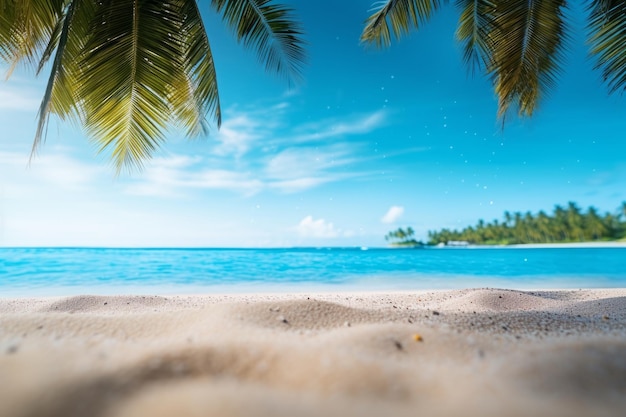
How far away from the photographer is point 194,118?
5.18m

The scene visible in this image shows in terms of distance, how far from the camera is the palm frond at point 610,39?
4141mm

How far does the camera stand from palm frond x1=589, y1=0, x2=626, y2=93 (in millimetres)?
4141

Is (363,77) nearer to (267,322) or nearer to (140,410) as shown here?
(267,322)

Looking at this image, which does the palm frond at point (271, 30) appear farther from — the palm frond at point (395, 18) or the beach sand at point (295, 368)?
the beach sand at point (295, 368)

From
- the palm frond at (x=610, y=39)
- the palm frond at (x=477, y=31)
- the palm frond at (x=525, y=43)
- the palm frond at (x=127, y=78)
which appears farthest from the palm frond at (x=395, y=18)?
the palm frond at (x=127, y=78)

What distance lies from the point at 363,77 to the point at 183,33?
7.57m

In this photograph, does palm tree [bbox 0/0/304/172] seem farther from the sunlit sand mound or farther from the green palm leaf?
the sunlit sand mound

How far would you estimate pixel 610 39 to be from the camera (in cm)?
427

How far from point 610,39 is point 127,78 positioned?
5.72 meters

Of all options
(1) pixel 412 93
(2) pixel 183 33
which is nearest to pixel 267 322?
(2) pixel 183 33

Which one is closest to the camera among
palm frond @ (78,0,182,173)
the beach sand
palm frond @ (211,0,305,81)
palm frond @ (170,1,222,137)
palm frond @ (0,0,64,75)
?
the beach sand

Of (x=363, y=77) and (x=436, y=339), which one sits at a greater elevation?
(x=363, y=77)

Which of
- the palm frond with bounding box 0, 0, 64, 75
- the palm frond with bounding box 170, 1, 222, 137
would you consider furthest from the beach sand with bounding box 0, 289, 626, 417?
the palm frond with bounding box 170, 1, 222, 137

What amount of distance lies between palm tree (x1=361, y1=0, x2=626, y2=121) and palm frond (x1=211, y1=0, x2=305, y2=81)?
1.53 meters
